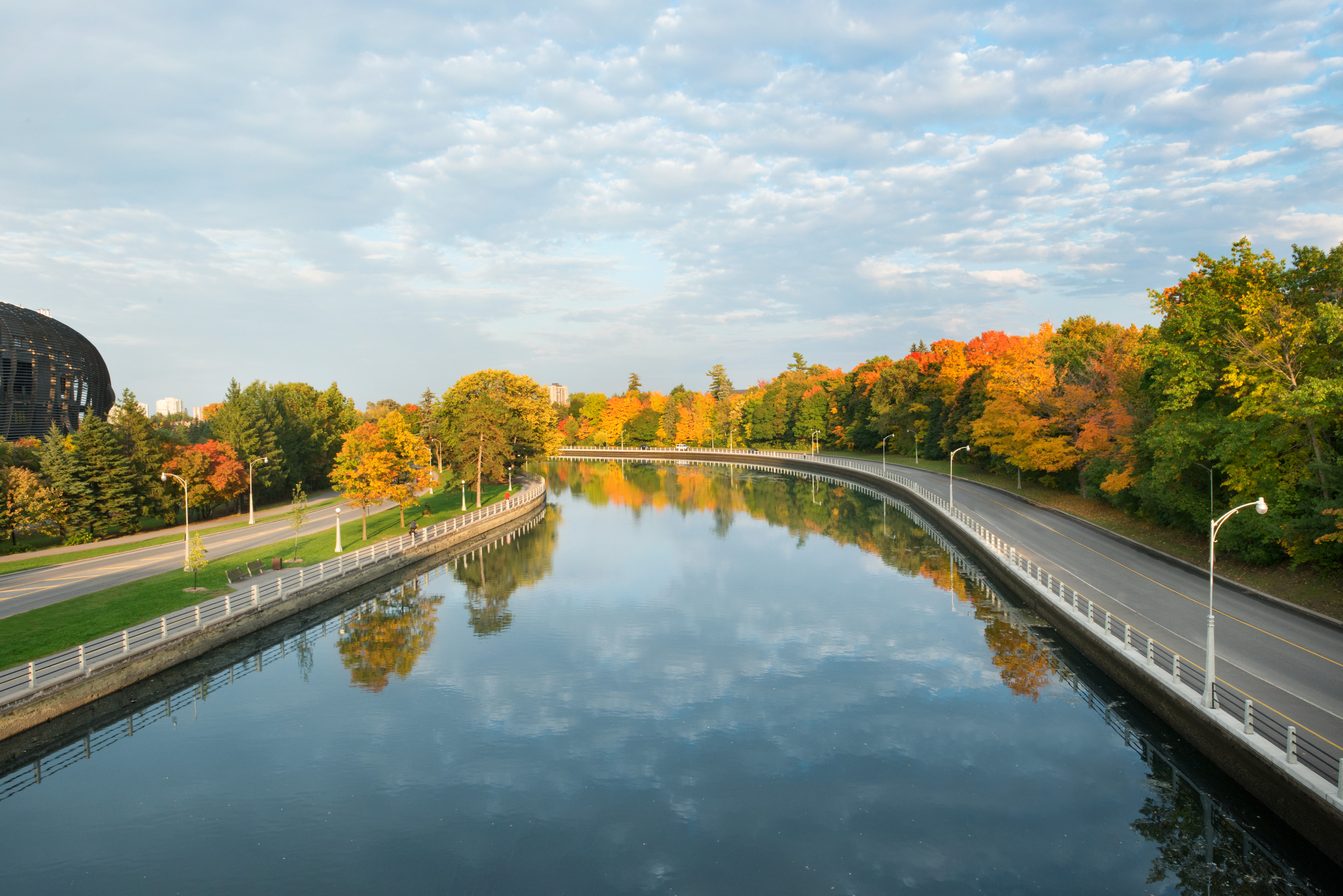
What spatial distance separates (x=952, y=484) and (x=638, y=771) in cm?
5053

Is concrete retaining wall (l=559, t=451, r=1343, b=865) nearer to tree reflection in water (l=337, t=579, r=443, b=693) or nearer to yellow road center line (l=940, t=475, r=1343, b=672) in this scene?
yellow road center line (l=940, t=475, r=1343, b=672)

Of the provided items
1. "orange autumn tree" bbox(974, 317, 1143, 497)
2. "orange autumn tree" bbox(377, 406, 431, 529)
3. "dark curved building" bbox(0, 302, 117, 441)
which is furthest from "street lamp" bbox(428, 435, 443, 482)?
"orange autumn tree" bbox(974, 317, 1143, 497)

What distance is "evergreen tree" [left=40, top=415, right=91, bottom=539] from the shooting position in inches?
1544

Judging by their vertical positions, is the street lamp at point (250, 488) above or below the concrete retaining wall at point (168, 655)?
above

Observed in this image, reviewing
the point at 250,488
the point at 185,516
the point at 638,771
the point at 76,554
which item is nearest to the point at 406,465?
the point at 250,488

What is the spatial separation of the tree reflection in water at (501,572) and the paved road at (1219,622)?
891 inches

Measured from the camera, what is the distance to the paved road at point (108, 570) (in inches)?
1029

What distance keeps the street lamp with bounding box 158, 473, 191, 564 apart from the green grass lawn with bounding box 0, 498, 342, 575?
118 cm

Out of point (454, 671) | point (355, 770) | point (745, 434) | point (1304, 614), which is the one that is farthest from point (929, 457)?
point (355, 770)

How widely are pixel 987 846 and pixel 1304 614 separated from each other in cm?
1592

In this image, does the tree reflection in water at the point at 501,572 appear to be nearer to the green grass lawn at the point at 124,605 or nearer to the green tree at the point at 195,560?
the green grass lawn at the point at 124,605

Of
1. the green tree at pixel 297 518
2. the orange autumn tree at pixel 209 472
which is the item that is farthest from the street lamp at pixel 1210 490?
the orange autumn tree at pixel 209 472

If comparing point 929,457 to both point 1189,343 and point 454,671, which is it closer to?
point 1189,343

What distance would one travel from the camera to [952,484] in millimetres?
60438
